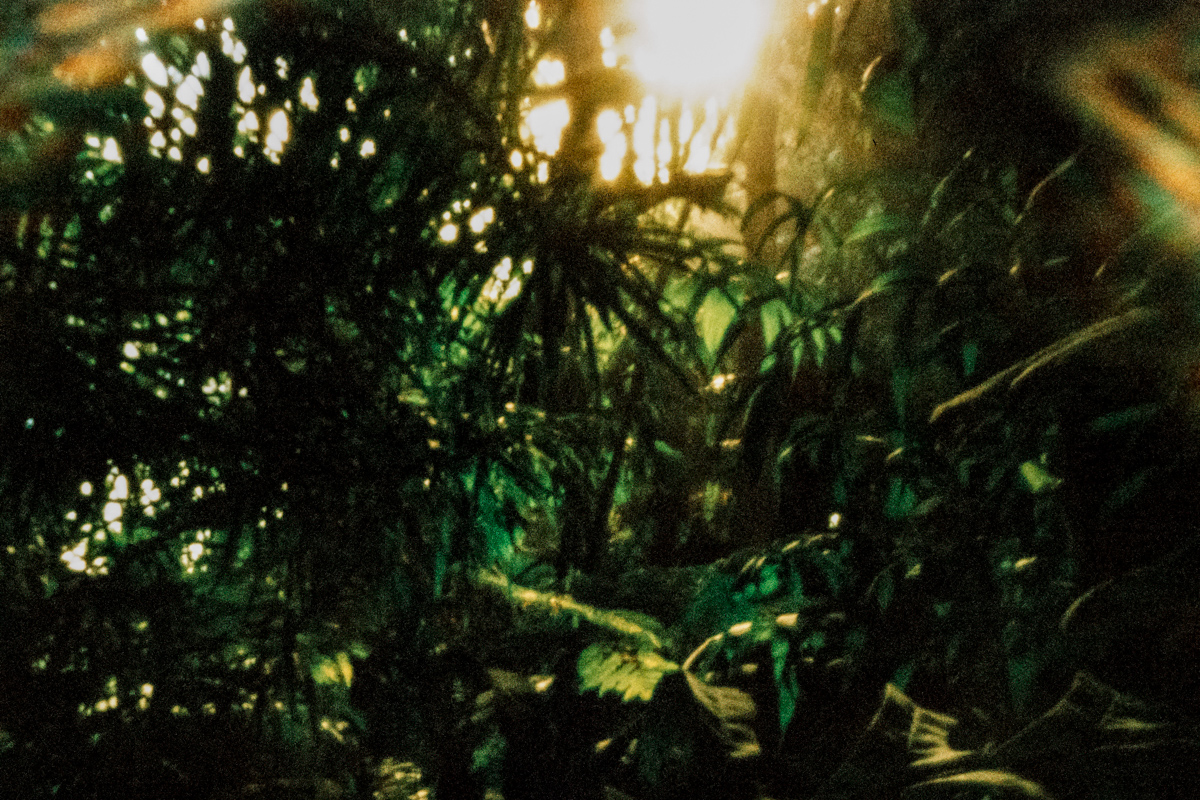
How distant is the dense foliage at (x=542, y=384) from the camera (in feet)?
3.16

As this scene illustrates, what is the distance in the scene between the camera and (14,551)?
1.67 meters

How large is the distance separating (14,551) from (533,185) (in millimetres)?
1485

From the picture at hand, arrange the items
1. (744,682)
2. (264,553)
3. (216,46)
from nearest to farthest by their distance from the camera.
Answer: (216,46), (264,553), (744,682)

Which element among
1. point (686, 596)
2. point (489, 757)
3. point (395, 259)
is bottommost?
point (489, 757)

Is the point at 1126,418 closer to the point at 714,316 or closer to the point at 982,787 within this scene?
the point at 982,787

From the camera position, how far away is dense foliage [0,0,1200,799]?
962mm

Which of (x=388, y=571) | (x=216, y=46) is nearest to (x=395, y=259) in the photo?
(x=216, y=46)

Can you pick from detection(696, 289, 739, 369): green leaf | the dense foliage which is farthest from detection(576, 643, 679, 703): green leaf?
detection(696, 289, 739, 369): green leaf

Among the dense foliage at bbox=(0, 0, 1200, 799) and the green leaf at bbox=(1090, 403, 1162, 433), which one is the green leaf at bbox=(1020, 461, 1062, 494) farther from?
the green leaf at bbox=(1090, 403, 1162, 433)

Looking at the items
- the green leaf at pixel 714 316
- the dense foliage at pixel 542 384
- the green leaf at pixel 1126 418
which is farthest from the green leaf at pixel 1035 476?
the green leaf at pixel 714 316

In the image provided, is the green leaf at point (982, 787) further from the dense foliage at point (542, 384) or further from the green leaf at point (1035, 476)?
the green leaf at point (1035, 476)

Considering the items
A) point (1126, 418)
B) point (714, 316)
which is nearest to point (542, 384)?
point (714, 316)

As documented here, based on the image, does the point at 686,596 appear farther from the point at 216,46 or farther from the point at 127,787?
the point at 216,46

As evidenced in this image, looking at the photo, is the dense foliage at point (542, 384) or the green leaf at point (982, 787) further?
Result: the dense foliage at point (542, 384)
